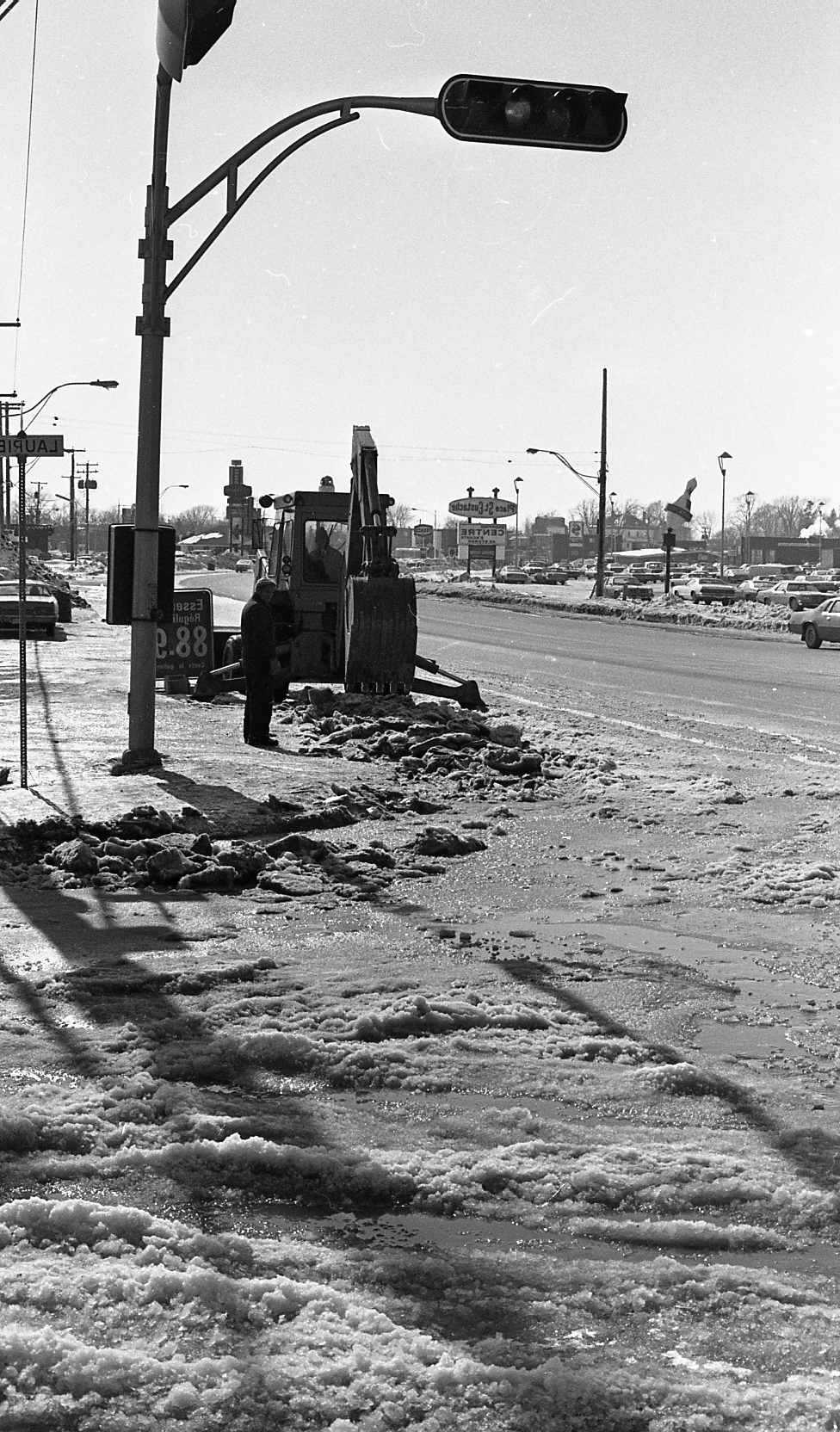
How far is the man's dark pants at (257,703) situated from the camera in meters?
15.6

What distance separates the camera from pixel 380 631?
17.9m

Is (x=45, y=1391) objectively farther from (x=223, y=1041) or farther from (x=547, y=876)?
(x=547, y=876)

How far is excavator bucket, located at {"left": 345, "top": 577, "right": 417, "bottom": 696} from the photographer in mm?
17797

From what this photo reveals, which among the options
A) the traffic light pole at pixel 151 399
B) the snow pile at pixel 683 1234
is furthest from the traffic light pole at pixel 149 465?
the snow pile at pixel 683 1234

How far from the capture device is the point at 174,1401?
3.26m

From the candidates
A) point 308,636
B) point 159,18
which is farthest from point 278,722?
point 159,18

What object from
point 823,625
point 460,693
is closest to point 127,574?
point 460,693

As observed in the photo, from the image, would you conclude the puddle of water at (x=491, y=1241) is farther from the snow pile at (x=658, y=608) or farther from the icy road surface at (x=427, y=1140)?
the snow pile at (x=658, y=608)

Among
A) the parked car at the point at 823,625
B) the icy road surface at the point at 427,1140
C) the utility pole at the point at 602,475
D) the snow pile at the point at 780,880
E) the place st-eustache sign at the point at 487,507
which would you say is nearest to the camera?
the icy road surface at the point at 427,1140

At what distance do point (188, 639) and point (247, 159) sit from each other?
8.31 m

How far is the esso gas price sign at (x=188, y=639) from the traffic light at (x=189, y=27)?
8946mm

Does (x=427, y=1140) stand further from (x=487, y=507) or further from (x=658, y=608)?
(x=487, y=507)

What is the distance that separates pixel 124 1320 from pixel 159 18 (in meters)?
11.0

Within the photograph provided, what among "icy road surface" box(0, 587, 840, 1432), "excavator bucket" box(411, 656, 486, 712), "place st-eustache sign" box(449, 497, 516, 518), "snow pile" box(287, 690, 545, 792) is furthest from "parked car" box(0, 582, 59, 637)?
"place st-eustache sign" box(449, 497, 516, 518)
